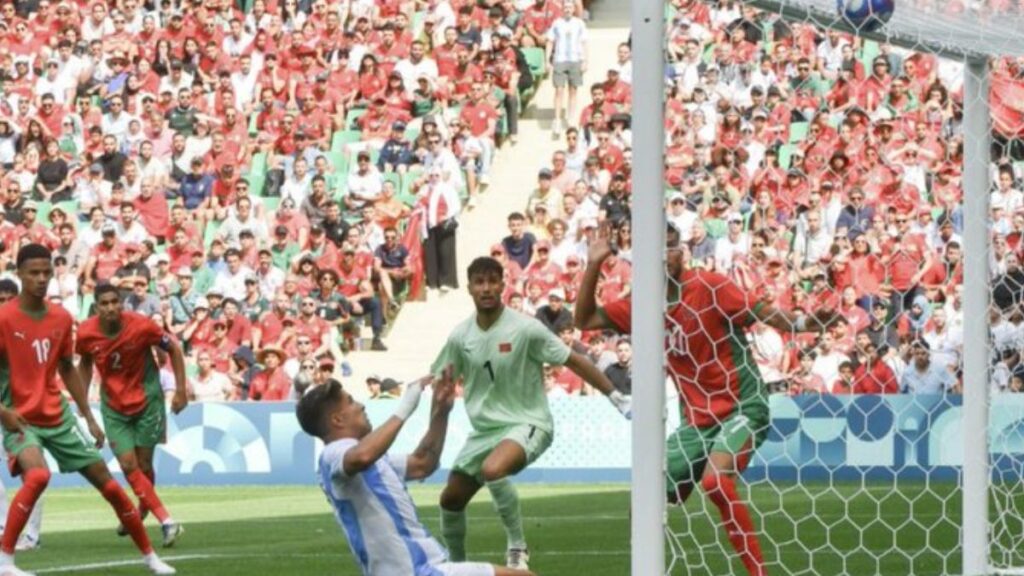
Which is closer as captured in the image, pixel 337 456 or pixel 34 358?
pixel 337 456

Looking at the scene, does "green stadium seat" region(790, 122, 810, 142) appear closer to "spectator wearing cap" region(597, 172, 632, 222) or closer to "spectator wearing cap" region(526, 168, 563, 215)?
"spectator wearing cap" region(597, 172, 632, 222)

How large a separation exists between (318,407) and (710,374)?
3720 millimetres

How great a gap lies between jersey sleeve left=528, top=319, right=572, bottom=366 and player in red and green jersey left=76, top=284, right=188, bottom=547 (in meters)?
3.97

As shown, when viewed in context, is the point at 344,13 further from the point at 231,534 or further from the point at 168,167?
the point at 231,534

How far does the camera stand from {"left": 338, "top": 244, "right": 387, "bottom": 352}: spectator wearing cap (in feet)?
87.5

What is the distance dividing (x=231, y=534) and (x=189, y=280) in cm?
1026

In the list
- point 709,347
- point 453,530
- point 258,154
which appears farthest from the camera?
point 258,154

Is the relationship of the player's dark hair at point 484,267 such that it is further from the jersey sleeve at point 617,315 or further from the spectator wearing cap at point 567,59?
the spectator wearing cap at point 567,59

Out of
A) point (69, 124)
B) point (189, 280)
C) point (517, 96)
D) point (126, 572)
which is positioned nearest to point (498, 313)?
point (126, 572)

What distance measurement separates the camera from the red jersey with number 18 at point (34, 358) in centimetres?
1359

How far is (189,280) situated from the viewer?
88.8 feet

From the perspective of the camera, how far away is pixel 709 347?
11.8 meters

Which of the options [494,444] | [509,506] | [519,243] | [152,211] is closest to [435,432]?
[494,444]

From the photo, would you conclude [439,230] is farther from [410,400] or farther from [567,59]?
[410,400]
